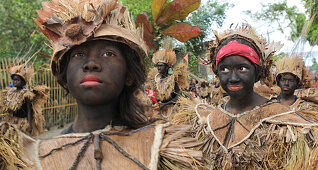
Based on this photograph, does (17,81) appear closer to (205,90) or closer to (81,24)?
(81,24)

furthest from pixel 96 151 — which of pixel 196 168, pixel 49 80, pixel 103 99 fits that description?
pixel 49 80

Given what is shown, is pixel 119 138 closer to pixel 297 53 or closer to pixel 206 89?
pixel 297 53

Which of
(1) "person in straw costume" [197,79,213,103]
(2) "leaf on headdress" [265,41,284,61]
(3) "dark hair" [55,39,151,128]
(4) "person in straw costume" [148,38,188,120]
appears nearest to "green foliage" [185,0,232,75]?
(1) "person in straw costume" [197,79,213,103]

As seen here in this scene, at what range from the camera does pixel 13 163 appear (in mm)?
1509

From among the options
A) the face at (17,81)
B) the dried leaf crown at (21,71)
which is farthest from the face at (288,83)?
the face at (17,81)

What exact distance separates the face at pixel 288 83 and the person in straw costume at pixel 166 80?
2.59m

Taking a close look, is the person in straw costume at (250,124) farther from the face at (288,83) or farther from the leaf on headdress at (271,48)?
the face at (288,83)

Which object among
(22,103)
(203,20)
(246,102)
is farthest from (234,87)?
(203,20)

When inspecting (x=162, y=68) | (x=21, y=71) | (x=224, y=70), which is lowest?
(x=224, y=70)

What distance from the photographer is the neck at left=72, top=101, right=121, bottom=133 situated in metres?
1.84

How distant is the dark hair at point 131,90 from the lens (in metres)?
1.92

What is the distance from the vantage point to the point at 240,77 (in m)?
2.76

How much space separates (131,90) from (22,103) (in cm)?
546

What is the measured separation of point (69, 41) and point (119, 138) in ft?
2.26
